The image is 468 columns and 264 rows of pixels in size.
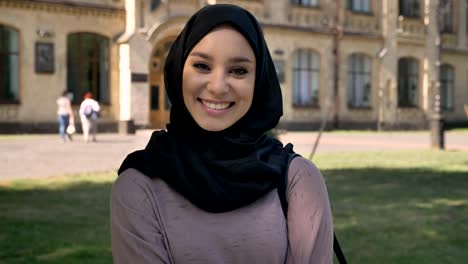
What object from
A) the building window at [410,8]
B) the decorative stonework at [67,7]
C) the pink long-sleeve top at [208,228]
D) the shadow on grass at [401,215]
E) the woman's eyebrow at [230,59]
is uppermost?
the building window at [410,8]

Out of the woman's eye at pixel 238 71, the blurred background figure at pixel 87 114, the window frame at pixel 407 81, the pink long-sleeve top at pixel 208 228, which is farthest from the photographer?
the window frame at pixel 407 81

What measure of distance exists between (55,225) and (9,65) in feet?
59.7

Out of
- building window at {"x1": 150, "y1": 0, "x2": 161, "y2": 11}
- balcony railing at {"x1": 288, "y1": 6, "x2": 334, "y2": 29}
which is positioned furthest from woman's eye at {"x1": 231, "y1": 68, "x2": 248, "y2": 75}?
balcony railing at {"x1": 288, "y1": 6, "x2": 334, "y2": 29}

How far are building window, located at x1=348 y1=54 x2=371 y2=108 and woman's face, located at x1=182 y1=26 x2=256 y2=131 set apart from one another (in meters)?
30.8

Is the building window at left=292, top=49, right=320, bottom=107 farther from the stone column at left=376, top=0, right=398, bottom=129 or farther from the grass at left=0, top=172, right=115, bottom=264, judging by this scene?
the grass at left=0, top=172, right=115, bottom=264

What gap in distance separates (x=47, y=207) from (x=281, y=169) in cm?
686

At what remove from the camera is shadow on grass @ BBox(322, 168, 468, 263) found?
6.24 meters

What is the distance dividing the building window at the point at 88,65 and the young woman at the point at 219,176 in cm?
2411

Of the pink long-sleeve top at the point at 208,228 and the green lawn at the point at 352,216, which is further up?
the pink long-sleeve top at the point at 208,228

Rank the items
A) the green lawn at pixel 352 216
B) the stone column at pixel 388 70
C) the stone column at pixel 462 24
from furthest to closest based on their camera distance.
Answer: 1. the stone column at pixel 462 24
2. the stone column at pixel 388 70
3. the green lawn at pixel 352 216

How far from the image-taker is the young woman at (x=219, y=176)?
2.07 meters

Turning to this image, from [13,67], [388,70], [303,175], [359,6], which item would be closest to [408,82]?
[388,70]

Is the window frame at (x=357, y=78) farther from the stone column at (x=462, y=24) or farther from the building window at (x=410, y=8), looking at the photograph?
the stone column at (x=462, y=24)

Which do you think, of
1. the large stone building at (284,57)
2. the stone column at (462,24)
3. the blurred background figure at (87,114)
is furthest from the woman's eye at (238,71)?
the stone column at (462,24)
